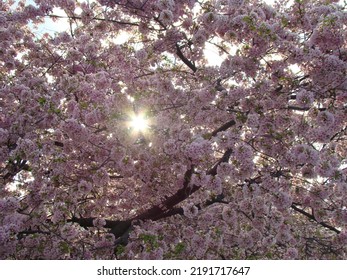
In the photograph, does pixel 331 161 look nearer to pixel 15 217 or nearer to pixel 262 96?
pixel 262 96

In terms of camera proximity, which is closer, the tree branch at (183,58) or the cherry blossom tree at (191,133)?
the cherry blossom tree at (191,133)

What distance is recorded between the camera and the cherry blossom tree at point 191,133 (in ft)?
19.4

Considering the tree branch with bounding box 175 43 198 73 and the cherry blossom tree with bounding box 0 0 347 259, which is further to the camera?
the tree branch with bounding box 175 43 198 73

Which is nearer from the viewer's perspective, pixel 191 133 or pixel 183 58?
pixel 191 133

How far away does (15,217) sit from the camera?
6.33 m

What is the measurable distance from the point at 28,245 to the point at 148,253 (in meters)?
2.51

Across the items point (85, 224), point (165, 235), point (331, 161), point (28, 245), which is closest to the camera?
point (331, 161)

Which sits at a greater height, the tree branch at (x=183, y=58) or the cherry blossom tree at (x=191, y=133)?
the tree branch at (x=183, y=58)

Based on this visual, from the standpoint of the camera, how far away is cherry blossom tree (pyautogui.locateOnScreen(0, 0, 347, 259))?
5.91 meters

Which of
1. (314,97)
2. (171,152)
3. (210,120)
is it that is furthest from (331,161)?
(171,152)

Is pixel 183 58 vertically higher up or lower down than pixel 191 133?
higher up

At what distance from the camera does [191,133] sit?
6.63 meters

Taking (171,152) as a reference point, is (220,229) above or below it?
below

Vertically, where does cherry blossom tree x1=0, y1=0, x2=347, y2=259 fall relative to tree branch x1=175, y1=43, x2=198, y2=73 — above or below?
below
